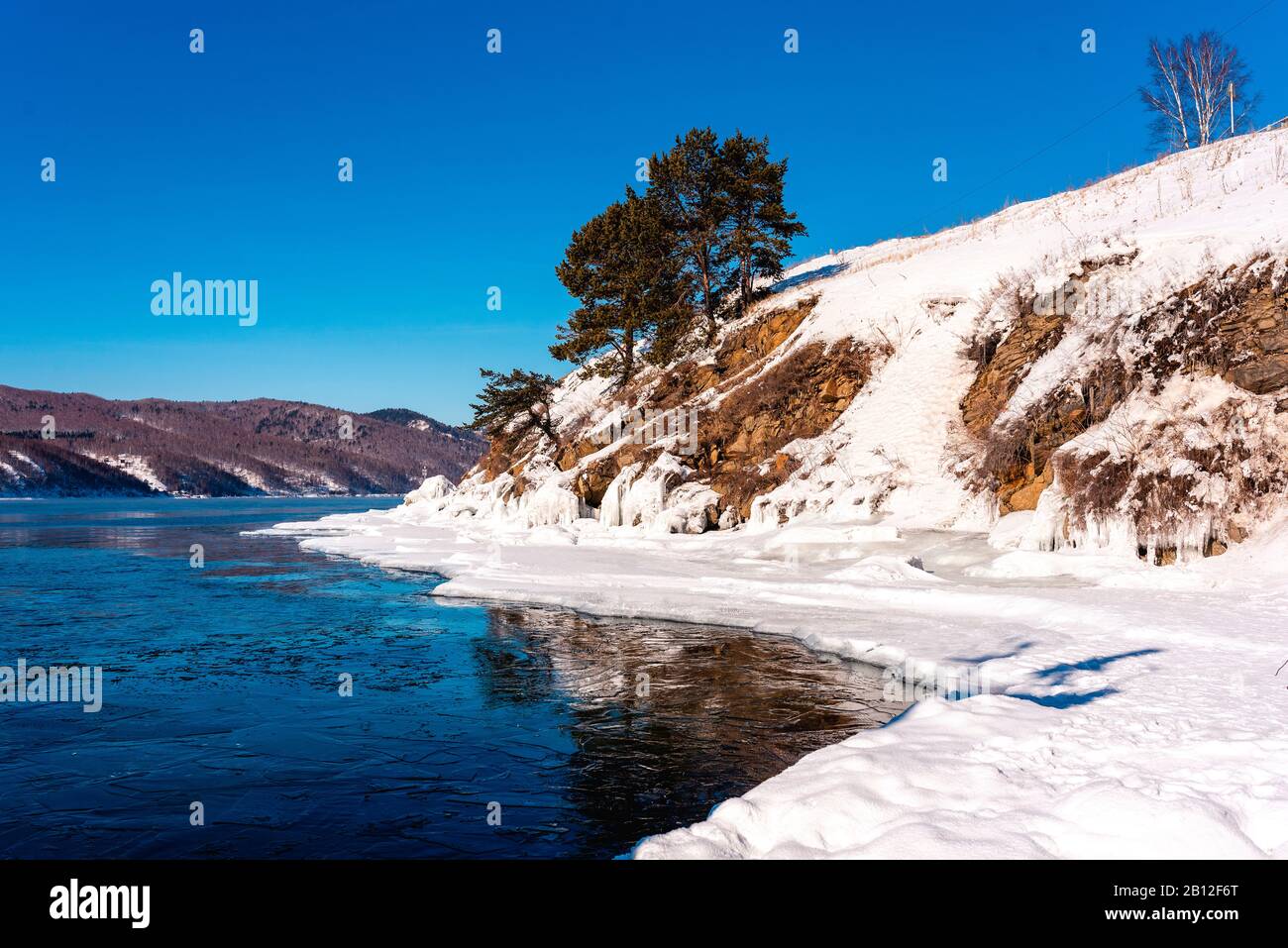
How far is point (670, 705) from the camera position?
9.37 meters

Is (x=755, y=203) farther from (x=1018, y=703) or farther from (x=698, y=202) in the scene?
(x=1018, y=703)

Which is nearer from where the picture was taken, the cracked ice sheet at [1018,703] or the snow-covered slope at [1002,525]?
the cracked ice sheet at [1018,703]

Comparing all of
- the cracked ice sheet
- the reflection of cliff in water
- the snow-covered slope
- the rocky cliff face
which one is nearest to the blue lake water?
the reflection of cliff in water

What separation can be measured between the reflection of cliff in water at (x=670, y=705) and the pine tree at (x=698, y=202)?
27306 millimetres

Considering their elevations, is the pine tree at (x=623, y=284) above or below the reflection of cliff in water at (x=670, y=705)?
above

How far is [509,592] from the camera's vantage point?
18156 mm

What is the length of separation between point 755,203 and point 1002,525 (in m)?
Result: 24.8

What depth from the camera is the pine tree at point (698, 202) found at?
1458 inches

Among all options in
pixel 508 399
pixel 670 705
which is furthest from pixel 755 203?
pixel 670 705

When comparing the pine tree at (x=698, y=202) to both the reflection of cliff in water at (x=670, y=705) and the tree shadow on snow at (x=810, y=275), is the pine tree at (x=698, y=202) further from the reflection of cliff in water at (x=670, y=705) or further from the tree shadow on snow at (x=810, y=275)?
the reflection of cliff in water at (x=670, y=705)

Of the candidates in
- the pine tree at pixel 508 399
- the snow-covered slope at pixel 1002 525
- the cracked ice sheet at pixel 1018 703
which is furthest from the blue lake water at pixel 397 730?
the pine tree at pixel 508 399

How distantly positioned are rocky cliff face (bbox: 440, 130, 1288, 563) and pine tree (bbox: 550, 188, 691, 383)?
264 cm

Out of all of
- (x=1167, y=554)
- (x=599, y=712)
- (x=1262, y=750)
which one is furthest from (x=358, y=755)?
(x=1167, y=554)
